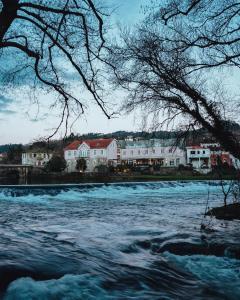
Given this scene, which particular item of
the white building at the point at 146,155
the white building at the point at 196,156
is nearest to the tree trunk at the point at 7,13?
the white building at the point at 196,156

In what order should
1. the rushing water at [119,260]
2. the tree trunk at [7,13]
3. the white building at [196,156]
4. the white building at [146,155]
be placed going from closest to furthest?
the tree trunk at [7,13] < the rushing water at [119,260] < the white building at [196,156] < the white building at [146,155]

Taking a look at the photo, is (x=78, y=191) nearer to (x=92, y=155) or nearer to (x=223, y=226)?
(x=223, y=226)

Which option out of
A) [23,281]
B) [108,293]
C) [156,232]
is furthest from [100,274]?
[156,232]

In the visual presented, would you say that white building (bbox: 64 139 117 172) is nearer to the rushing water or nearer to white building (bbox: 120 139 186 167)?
white building (bbox: 120 139 186 167)

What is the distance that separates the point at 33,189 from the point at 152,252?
1960 cm

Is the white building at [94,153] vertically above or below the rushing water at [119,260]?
above

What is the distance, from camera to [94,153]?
86688 millimetres

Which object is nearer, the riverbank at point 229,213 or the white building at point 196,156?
the riverbank at point 229,213

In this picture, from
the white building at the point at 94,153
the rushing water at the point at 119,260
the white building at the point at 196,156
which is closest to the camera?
the rushing water at the point at 119,260

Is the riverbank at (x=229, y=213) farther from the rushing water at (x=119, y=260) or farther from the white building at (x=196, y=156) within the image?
the white building at (x=196, y=156)

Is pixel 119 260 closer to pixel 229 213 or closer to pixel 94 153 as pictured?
pixel 229 213

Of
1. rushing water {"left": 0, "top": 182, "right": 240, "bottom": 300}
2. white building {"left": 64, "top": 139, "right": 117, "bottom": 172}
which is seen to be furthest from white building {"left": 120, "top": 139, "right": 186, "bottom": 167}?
rushing water {"left": 0, "top": 182, "right": 240, "bottom": 300}

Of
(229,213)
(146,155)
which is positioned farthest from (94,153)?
(229,213)

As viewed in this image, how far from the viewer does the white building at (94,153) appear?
85375 mm
